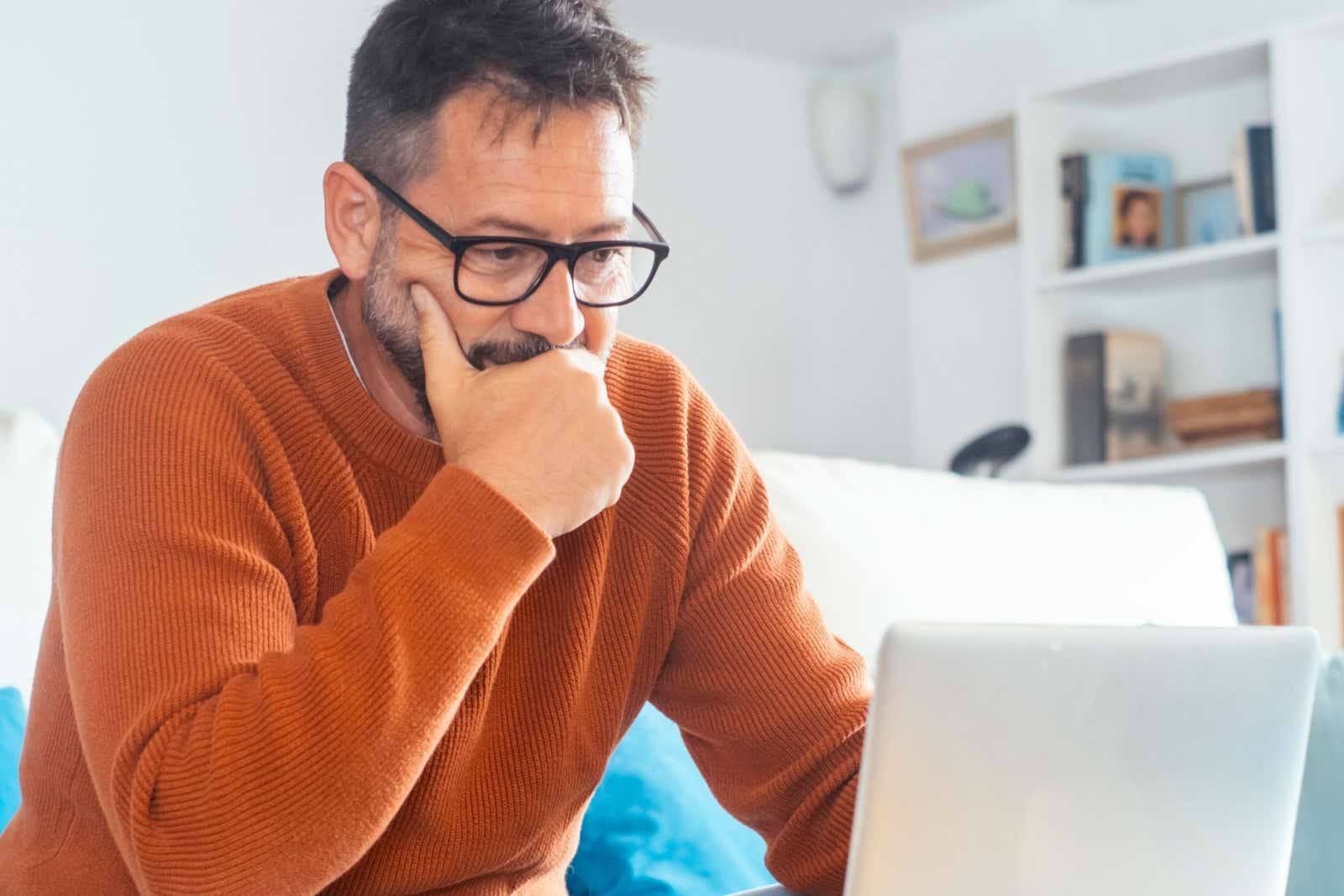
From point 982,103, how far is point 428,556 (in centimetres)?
312

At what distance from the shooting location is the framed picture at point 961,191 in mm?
3740

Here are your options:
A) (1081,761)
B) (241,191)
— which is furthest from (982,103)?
(1081,761)

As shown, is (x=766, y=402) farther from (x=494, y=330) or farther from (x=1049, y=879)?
(x=1049, y=879)

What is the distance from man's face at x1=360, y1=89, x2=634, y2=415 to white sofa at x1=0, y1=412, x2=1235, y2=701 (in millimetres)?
563

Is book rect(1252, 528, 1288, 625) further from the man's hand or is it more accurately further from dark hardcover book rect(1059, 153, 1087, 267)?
the man's hand

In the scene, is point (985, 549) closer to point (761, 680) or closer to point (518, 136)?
point (761, 680)

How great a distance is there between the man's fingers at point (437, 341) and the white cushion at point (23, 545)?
20.3 inches

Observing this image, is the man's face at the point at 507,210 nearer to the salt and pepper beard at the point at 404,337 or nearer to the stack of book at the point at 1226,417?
the salt and pepper beard at the point at 404,337

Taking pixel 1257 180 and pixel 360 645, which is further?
pixel 1257 180

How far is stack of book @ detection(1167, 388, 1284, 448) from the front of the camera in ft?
10.4

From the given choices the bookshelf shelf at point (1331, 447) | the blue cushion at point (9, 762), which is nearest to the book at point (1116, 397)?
the bookshelf shelf at point (1331, 447)

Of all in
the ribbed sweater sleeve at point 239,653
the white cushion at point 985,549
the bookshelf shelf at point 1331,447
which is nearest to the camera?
the ribbed sweater sleeve at point 239,653

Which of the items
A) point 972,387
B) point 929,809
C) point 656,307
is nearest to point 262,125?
point 656,307

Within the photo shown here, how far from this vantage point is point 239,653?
3.22ft
